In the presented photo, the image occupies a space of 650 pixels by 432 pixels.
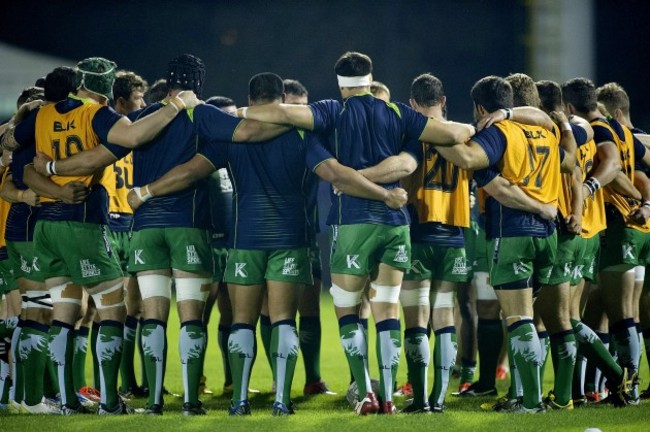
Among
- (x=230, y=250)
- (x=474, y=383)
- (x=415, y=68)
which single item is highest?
(x=415, y=68)

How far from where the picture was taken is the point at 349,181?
25.4ft

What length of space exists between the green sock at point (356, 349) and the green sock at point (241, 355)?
67 cm

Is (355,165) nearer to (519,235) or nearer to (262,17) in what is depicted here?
(519,235)

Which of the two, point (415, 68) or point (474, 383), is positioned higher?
point (415, 68)

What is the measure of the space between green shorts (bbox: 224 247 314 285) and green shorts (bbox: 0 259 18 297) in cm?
233

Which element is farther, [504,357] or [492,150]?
[504,357]

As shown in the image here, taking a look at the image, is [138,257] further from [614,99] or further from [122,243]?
[614,99]

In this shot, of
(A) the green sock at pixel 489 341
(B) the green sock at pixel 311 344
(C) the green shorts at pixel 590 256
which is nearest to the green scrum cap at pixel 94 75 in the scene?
(B) the green sock at pixel 311 344

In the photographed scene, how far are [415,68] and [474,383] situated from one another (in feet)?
53.9

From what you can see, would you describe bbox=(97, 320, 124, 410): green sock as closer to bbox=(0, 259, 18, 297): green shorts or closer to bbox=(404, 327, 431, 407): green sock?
bbox=(0, 259, 18, 297): green shorts

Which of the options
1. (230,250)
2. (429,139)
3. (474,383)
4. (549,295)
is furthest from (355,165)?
(474,383)

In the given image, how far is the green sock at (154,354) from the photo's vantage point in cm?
800

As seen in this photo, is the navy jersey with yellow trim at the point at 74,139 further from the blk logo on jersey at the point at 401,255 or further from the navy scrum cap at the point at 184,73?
the blk logo on jersey at the point at 401,255

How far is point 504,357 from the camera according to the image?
10938 mm
